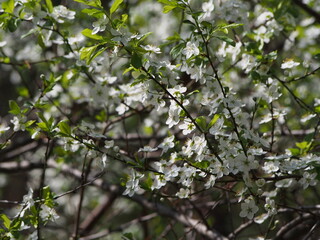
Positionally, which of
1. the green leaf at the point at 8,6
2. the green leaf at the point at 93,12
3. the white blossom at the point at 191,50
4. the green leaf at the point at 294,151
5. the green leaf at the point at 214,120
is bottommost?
the green leaf at the point at 294,151

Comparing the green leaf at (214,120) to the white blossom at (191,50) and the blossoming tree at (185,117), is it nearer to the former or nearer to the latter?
the blossoming tree at (185,117)

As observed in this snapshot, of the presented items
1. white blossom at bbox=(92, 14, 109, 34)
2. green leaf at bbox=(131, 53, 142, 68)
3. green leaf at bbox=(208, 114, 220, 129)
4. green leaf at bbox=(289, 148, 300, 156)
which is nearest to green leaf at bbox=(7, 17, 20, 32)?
white blossom at bbox=(92, 14, 109, 34)

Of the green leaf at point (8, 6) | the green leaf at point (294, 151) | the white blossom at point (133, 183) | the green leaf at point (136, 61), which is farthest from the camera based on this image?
the green leaf at point (8, 6)

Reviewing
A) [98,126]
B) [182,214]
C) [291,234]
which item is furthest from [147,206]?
[291,234]

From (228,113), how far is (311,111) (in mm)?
517

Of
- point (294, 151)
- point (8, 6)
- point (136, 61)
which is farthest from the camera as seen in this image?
point (8, 6)

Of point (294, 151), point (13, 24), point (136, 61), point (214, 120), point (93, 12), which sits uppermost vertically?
point (13, 24)

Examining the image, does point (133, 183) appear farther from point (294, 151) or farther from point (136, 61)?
point (294, 151)

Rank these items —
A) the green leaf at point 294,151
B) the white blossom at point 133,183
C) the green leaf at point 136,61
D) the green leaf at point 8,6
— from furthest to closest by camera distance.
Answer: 1. the green leaf at point 8,6
2. the white blossom at point 133,183
3. the green leaf at point 294,151
4. the green leaf at point 136,61

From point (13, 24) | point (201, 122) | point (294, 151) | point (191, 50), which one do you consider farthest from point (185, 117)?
point (13, 24)

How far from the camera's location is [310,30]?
320 centimetres

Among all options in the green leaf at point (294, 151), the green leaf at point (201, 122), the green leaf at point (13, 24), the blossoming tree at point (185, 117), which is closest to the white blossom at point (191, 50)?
the blossoming tree at point (185, 117)

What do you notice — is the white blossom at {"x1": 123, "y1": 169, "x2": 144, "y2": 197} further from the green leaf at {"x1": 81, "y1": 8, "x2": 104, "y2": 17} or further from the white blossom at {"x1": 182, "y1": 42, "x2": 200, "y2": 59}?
the green leaf at {"x1": 81, "y1": 8, "x2": 104, "y2": 17}

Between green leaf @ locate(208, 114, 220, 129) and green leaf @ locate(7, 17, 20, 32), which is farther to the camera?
green leaf @ locate(7, 17, 20, 32)
